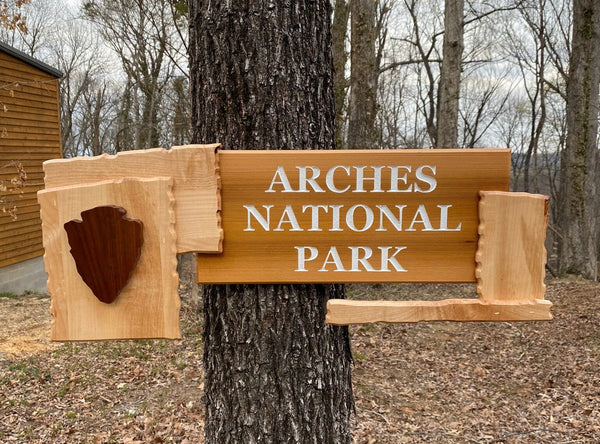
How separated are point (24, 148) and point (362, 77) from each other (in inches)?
345

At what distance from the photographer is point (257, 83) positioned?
5.67ft

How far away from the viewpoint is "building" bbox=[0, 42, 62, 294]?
10.9 m

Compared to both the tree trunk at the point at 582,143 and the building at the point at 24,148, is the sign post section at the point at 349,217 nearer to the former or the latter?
the building at the point at 24,148

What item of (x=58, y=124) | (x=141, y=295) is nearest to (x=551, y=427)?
(x=141, y=295)

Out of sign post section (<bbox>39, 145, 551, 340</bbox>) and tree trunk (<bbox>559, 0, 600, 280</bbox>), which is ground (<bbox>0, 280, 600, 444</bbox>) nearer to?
sign post section (<bbox>39, 145, 551, 340</bbox>)

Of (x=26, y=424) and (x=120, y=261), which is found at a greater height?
(x=120, y=261)

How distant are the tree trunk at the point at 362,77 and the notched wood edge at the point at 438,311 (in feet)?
24.2

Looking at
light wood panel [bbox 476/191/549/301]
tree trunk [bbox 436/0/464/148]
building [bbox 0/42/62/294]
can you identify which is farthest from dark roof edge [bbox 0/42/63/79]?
light wood panel [bbox 476/191/549/301]

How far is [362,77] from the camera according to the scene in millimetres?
8742

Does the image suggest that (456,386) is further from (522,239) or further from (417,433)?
(522,239)

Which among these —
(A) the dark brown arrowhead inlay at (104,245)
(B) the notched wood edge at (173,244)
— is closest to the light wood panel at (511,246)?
(B) the notched wood edge at (173,244)

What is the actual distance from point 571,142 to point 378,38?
31.1ft

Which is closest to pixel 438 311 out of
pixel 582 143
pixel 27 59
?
pixel 582 143

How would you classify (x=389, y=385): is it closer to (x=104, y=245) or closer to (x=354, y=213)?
(x=354, y=213)
